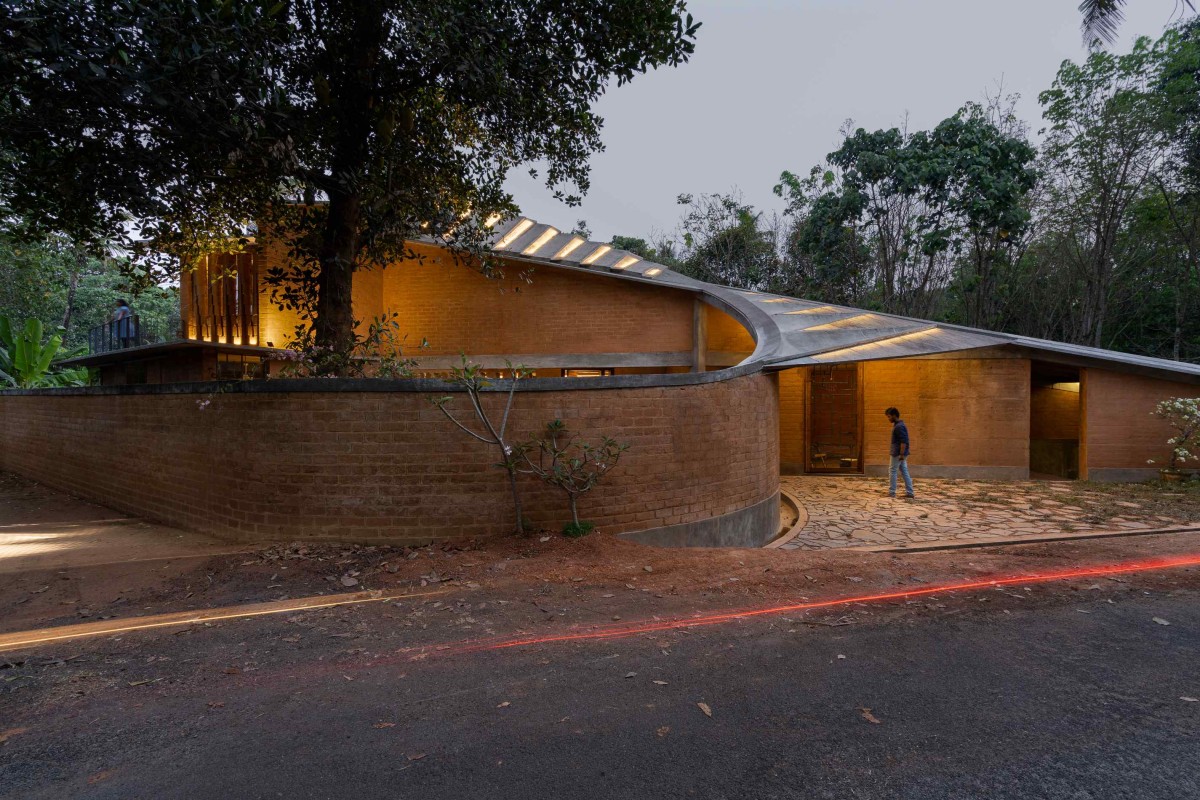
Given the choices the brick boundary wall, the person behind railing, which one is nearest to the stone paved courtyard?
the brick boundary wall

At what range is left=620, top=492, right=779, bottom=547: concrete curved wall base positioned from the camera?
263 inches

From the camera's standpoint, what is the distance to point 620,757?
259 centimetres

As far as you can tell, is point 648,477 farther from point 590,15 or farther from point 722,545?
point 590,15

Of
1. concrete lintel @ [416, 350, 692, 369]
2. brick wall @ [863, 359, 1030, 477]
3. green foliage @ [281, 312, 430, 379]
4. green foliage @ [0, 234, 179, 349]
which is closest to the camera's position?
green foliage @ [281, 312, 430, 379]

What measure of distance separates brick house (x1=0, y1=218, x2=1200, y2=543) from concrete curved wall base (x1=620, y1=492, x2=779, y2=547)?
4 cm

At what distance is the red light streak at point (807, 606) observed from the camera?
13.0 feet

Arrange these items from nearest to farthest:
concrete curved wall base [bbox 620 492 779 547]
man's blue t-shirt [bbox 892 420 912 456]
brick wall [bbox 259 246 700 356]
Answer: concrete curved wall base [bbox 620 492 779 547], man's blue t-shirt [bbox 892 420 912 456], brick wall [bbox 259 246 700 356]

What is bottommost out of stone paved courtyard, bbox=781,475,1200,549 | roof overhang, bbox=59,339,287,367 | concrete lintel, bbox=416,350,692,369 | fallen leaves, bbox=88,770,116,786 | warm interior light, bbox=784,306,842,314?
stone paved courtyard, bbox=781,475,1200,549

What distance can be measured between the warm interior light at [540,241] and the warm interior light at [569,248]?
524 millimetres

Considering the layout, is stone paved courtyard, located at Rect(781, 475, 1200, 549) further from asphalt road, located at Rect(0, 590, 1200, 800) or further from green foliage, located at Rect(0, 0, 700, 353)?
green foliage, located at Rect(0, 0, 700, 353)

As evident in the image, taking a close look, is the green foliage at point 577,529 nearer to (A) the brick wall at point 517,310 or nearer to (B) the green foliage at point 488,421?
(B) the green foliage at point 488,421

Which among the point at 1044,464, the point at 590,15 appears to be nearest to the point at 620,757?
the point at 590,15

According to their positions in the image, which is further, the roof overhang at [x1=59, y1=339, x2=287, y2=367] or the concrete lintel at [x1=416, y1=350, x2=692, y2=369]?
the concrete lintel at [x1=416, y1=350, x2=692, y2=369]

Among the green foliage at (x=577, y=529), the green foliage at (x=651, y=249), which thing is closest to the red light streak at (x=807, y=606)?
the green foliage at (x=577, y=529)
